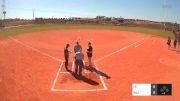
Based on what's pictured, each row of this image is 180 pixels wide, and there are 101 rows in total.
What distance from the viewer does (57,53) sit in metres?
18.5

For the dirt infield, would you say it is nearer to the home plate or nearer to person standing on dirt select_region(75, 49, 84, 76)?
the home plate

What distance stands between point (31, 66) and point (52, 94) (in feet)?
14.8

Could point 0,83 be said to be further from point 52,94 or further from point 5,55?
point 5,55

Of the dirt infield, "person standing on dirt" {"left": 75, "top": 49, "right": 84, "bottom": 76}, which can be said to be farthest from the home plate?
"person standing on dirt" {"left": 75, "top": 49, "right": 84, "bottom": 76}

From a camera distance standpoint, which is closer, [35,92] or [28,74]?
[35,92]

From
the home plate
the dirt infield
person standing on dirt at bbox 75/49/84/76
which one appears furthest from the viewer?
person standing on dirt at bbox 75/49/84/76

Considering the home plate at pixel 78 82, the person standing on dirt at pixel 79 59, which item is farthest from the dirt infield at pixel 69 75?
the person standing on dirt at pixel 79 59

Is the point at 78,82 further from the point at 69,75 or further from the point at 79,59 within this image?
the point at 79,59

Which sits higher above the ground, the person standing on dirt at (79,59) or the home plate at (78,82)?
the person standing on dirt at (79,59)

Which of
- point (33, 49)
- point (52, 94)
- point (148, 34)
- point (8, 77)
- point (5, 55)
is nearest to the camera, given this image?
point (52, 94)

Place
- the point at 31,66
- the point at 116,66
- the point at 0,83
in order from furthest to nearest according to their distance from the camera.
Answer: the point at 116,66 < the point at 31,66 < the point at 0,83

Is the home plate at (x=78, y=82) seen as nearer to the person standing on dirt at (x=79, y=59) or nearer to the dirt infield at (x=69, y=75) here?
the dirt infield at (x=69, y=75)

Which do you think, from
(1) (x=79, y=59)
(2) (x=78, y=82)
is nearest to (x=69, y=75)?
(1) (x=79, y=59)

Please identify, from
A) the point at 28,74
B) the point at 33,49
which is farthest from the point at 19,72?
the point at 33,49
